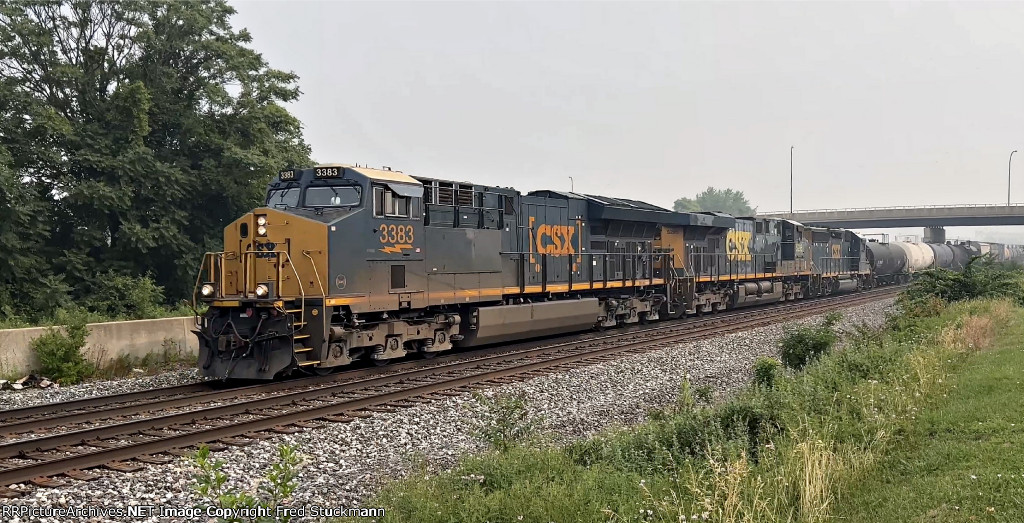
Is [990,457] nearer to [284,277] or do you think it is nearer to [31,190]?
[284,277]

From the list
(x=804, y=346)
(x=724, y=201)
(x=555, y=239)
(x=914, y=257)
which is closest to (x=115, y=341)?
(x=555, y=239)

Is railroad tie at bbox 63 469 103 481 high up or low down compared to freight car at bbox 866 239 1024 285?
down

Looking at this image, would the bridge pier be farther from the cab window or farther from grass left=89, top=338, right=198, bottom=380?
grass left=89, top=338, right=198, bottom=380

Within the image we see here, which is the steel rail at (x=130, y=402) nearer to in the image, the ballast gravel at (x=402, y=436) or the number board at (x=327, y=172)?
the ballast gravel at (x=402, y=436)

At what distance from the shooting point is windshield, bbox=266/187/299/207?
12.6 metres

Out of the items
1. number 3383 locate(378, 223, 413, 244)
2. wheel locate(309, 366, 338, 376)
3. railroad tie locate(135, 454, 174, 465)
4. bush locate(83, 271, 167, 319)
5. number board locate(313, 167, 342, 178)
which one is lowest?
railroad tie locate(135, 454, 174, 465)

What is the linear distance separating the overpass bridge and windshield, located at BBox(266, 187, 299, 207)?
57180 mm

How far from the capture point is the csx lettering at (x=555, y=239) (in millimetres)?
17188

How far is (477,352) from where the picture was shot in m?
15.5

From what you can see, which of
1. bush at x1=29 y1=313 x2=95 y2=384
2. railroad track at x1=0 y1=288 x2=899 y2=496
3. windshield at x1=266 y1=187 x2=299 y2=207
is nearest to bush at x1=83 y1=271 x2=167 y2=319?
bush at x1=29 y1=313 x2=95 y2=384

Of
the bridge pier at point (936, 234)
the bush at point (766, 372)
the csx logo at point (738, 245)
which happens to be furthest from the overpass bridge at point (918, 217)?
the bush at point (766, 372)

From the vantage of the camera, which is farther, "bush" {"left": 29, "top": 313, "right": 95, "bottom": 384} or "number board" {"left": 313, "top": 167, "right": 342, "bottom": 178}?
"bush" {"left": 29, "top": 313, "right": 95, "bottom": 384}

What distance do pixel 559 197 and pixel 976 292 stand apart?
14632 mm

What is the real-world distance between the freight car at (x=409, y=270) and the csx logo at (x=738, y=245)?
436 cm
